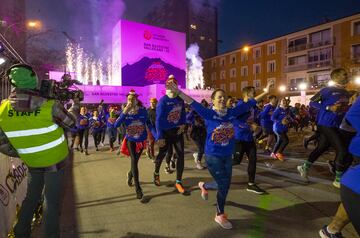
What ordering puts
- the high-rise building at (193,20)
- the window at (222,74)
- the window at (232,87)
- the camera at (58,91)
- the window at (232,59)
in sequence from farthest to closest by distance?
the high-rise building at (193,20), the window at (222,74), the window at (232,87), the window at (232,59), the camera at (58,91)

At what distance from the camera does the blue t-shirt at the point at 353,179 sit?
2266 millimetres

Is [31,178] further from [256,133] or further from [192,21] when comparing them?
[192,21]

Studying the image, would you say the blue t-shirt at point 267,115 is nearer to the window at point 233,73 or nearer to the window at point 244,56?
the window at point 244,56

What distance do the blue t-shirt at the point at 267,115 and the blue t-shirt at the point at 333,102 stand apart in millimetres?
3968

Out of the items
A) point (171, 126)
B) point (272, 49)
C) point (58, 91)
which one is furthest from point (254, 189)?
Result: point (272, 49)

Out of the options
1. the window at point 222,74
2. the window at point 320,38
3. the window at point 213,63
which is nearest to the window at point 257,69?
the window at point 222,74

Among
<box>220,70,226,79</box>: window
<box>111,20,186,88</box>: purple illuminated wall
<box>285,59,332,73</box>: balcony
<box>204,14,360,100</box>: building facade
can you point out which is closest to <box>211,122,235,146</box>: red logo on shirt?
<box>111,20,186,88</box>: purple illuminated wall

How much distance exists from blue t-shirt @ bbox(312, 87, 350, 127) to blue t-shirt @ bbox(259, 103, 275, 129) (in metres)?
3.97

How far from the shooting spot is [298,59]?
4978 cm

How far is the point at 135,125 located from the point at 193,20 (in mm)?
73712

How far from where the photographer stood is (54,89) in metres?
3.32

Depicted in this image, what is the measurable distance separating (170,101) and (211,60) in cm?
6269

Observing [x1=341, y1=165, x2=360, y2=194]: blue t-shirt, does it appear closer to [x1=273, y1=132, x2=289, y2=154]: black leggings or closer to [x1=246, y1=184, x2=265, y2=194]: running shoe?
[x1=246, y1=184, x2=265, y2=194]: running shoe

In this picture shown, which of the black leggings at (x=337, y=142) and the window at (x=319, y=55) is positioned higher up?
the window at (x=319, y=55)
